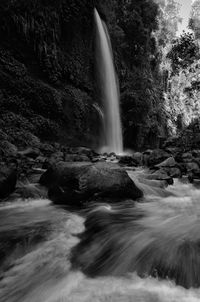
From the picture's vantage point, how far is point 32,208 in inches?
191

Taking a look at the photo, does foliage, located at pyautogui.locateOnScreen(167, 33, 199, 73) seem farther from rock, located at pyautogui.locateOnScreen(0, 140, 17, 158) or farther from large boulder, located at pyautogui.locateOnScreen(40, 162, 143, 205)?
large boulder, located at pyautogui.locateOnScreen(40, 162, 143, 205)

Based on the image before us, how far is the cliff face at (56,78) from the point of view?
12094 mm

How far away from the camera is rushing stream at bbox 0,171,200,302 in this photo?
7.70 ft

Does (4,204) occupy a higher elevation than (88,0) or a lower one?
lower

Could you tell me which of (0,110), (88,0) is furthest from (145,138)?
(0,110)

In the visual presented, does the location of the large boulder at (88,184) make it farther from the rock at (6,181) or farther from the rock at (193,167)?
the rock at (193,167)

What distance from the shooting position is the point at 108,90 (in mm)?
17906

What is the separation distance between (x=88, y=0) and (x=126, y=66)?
561 centimetres

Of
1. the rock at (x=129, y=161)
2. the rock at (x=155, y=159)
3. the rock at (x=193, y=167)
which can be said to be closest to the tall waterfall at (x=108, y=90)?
the rock at (x=129, y=161)

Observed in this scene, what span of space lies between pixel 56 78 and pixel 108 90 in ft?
15.1

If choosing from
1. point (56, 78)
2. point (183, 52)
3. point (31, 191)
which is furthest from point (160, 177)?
point (183, 52)

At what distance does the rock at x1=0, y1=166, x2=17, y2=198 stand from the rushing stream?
469 mm

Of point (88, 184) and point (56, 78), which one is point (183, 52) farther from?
point (88, 184)

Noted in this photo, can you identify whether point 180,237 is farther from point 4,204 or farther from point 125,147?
point 125,147
